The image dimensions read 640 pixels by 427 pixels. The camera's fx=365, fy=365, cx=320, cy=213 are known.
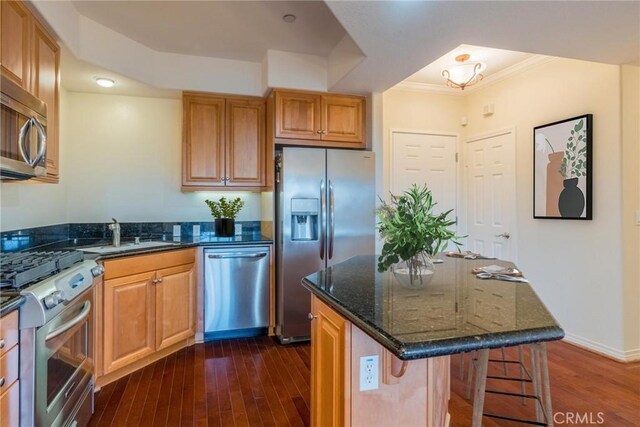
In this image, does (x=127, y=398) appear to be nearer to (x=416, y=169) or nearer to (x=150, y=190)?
(x=150, y=190)

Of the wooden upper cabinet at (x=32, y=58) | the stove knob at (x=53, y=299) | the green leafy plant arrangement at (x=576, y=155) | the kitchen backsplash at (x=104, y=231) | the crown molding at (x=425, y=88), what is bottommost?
the stove knob at (x=53, y=299)

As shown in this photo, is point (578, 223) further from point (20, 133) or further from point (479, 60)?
point (20, 133)

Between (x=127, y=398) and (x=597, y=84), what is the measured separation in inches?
164

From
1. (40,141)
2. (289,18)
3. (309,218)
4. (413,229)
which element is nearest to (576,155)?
(309,218)

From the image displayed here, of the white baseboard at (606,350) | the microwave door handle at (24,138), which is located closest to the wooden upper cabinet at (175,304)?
the microwave door handle at (24,138)

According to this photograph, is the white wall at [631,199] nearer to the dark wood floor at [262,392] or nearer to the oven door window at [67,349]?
the dark wood floor at [262,392]

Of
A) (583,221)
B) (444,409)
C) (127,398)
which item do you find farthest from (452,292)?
(583,221)

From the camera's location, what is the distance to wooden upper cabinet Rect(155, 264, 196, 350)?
2785mm

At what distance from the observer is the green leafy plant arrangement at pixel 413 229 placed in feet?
4.82

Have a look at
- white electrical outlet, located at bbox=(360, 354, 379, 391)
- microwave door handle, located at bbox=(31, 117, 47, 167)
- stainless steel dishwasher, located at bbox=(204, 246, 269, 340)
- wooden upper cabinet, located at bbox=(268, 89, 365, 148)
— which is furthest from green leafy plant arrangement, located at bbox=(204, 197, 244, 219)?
white electrical outlet, located at bbox=(360, 354, 379, 391)

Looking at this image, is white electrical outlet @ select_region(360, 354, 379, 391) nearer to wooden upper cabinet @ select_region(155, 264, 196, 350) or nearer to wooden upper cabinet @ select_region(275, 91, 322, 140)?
wooden upper cabinet @ select_region(155, 264, 196, 350)

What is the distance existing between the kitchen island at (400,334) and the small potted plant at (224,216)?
79.1 inches

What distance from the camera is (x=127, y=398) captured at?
227 cm

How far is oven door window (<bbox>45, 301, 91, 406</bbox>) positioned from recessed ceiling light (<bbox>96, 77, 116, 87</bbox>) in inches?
78.7
